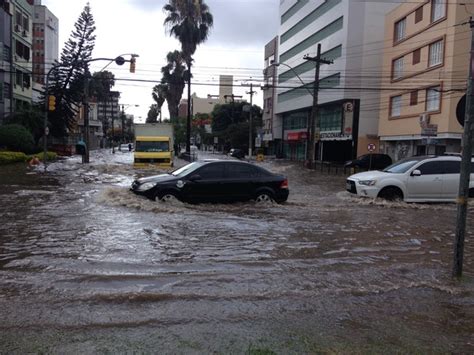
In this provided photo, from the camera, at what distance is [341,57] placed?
50.1 meters

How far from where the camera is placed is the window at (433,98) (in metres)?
33.8

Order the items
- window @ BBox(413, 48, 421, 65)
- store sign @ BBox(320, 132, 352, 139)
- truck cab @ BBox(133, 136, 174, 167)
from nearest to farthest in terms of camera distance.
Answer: truck cab @ BBox(133, 136, 174, 167) < window @ BBox(413, 48, 421, 65) < store sign @ BBox(320, 132, 352, 139)

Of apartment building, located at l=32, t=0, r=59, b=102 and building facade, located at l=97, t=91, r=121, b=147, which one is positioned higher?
apartment building, located at l=32, t=0, r=59, b=102

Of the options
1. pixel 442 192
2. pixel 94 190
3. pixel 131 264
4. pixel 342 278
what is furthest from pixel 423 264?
pixel 94 190

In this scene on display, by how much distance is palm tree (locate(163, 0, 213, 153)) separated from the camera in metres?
47.3

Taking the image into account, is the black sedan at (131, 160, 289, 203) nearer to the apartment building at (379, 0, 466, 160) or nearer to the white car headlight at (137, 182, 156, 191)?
the white car headlight at (137, 182, 156, 191)

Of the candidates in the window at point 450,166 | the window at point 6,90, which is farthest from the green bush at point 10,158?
the window at point 450,166

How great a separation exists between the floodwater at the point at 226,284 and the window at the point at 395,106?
3022cm

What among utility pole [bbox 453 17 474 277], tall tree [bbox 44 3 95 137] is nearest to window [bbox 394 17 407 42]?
tall tree [bbox 44 3 95 137]

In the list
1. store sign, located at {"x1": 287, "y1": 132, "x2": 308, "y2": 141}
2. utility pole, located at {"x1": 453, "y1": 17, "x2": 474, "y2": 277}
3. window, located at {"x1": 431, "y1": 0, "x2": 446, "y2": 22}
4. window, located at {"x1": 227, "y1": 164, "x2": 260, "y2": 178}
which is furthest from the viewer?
store sign, located at {"x1": 287, "y1": 132, "x2": 308, "y2": 141}

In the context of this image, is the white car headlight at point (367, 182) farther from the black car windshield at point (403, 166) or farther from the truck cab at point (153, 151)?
the truck cab at point (153, 151)

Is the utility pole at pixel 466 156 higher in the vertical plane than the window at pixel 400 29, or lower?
lower

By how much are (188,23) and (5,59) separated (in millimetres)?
16102

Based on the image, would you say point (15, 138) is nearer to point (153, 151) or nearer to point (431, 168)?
point (153, 151)
